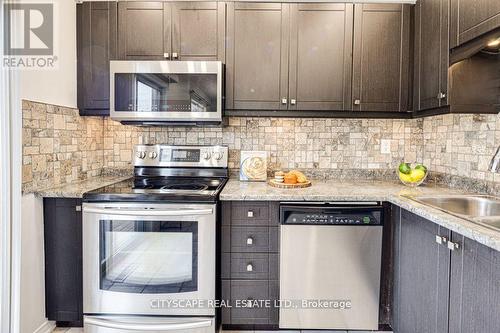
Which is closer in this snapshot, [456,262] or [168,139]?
[456,262]

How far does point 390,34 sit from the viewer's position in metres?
2.34

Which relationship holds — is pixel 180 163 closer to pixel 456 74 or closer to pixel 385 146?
pixel 385 146

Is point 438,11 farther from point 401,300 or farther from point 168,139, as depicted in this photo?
point 168,139

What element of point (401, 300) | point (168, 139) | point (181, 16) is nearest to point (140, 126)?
point (168, 139)

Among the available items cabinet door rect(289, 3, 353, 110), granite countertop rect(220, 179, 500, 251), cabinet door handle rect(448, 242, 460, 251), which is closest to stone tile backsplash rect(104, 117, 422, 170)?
granite countertop rect(220, 179, 500, 251)

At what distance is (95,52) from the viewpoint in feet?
7.84

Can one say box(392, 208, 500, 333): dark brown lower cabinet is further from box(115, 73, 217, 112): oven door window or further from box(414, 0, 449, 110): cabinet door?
box(115, 73, 217, 112): oven door window

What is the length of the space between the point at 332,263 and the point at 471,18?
4.81 ft

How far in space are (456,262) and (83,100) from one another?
7.94 feet

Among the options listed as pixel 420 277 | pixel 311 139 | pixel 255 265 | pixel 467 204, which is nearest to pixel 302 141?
pixel 311 139

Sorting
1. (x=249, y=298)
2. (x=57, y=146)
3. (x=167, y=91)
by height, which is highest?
(x=167, y=91)

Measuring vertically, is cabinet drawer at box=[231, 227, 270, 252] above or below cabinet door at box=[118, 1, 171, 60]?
below

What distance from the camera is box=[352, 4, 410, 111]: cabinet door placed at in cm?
234

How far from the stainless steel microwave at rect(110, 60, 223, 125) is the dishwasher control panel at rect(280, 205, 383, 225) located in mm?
807
